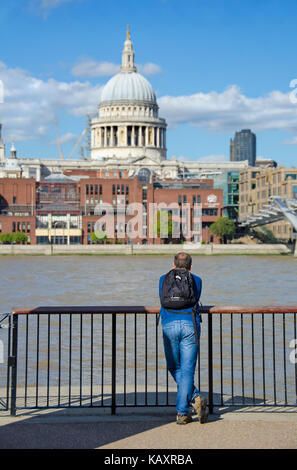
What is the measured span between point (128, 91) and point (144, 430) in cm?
15458

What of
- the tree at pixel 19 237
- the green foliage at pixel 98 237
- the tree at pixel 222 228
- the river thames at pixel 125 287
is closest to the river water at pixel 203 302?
the river thames at pixel 125 287

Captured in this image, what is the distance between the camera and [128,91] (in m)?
158

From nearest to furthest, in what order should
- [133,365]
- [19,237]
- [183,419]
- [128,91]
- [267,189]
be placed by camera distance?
[183,419] → [133,365] → [19,237] → [267,189] → [128,91]

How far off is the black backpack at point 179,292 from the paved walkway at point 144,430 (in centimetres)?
122

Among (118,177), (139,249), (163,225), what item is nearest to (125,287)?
(139,249)

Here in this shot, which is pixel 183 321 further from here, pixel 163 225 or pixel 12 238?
pixel 12 238

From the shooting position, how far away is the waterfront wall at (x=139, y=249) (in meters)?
89.8

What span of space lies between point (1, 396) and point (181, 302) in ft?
9.48

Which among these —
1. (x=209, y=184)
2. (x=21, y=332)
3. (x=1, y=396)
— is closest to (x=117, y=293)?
(x=21, y=332)

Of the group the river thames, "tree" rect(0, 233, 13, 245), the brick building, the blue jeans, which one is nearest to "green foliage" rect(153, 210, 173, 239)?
the brick building

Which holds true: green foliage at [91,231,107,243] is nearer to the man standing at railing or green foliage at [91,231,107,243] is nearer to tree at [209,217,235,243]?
tree at [209,217,235,243]

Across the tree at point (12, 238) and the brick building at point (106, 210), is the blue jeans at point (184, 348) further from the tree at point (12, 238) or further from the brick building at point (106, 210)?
the brick building at point (106, 210)

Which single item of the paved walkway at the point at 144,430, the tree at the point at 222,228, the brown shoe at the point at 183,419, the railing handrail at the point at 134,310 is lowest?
the paved walkway at the point at 144,430

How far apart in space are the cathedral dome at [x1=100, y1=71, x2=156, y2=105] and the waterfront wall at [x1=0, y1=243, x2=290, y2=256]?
7009cm
